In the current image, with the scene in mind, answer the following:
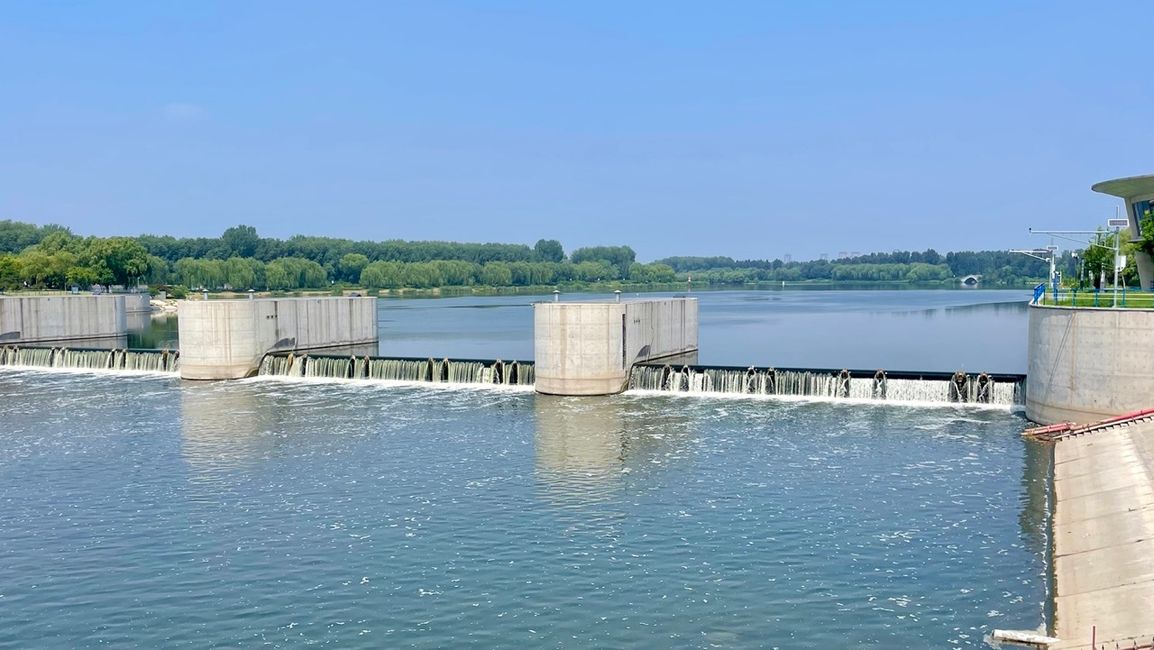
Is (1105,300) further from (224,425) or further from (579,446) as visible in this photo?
(224,425)

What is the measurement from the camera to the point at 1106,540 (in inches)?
797

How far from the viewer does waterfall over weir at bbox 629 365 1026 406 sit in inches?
1582

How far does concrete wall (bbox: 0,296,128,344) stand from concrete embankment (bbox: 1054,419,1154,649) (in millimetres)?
72488

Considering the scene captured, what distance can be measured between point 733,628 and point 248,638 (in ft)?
28.9

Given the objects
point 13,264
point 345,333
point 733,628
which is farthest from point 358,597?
point 13,264

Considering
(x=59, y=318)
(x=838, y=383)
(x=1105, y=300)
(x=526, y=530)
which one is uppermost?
(x=1105, y=300)

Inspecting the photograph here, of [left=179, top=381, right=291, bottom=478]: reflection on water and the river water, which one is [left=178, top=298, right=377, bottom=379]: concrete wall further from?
the river water

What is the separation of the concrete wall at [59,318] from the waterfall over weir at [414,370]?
1254 inches

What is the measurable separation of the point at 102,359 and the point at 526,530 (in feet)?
146

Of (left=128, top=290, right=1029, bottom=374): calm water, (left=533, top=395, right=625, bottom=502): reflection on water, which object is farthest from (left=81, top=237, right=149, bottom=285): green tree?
(left=533, top=395, right=625, bottom=502): reflection on water

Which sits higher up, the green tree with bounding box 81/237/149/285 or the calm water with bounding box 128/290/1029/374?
the green tree with bounding box 81/237/149/285

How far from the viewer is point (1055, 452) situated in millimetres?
30797

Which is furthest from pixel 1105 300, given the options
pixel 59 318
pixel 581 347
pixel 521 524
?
pixel 59 318

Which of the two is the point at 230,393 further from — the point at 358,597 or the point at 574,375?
the point at 358,597
